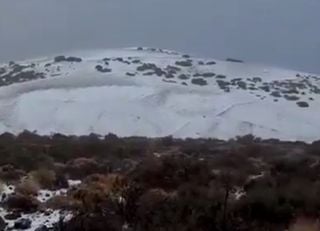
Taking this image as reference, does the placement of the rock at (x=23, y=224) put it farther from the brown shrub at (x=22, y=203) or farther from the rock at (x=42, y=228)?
the brown shrub at (x=22, y=203)

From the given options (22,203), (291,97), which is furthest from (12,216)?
(291,97)

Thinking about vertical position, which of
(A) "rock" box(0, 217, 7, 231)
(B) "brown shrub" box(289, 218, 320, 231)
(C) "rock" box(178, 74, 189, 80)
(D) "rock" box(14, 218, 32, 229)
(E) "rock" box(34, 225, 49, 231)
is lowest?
(C) "rock" box(178, 74, 189, 80)

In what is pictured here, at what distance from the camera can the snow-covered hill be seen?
4534 cm

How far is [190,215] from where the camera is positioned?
11.3 metres

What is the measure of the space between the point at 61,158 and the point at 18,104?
89.7ft

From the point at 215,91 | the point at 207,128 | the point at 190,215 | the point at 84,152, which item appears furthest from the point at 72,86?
the point at 190,215

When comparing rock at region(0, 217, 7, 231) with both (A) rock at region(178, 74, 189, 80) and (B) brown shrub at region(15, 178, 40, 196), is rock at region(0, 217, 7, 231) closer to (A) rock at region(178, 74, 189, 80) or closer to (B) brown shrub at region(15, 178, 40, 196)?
(B) brown shrub at region(15, 178, 40, 196)

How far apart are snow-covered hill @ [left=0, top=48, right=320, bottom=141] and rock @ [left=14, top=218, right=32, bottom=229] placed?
1193 inches

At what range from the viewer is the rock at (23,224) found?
1229cm

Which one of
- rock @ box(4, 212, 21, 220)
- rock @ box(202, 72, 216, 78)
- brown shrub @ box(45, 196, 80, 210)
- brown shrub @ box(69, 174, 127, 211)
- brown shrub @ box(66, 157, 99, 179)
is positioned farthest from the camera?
rock @ box(202, 72, 216, 78)

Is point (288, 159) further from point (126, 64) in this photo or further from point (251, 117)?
point (126, 64)

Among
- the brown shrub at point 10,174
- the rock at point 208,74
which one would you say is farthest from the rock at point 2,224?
the rock at point 208,74

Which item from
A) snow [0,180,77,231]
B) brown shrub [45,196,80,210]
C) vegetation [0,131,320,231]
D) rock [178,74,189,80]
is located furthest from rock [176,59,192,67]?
brown shrub [45,196,80,210]

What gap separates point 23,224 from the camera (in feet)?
40.5
